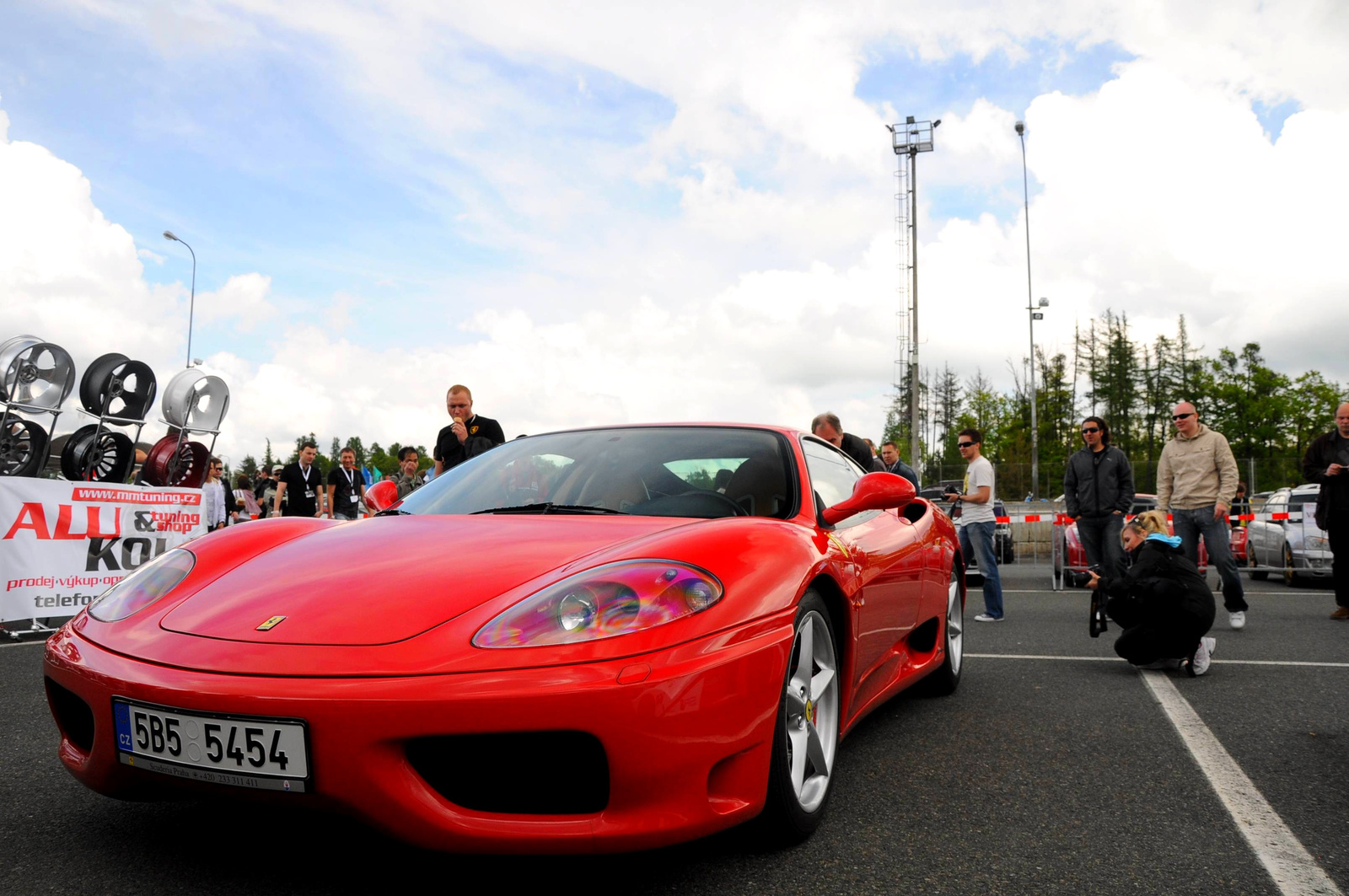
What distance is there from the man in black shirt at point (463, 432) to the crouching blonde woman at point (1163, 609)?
13.5 ft

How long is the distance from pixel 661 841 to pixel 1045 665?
4.05 meters

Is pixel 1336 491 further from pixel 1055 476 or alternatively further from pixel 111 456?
pixel 1055 476

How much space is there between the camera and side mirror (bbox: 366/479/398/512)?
12.4 feet

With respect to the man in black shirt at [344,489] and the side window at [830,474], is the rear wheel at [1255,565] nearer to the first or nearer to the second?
the side window at [830,474]

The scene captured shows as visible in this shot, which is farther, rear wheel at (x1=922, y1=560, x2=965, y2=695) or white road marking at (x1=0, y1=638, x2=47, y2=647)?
white road marking at (x1=0, y1=638, x2=47, y2=647)

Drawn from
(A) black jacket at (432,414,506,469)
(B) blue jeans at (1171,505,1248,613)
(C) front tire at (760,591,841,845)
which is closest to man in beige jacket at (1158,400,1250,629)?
(B) blue jeans at (1171,505,1248,613)

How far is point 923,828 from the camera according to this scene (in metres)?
2.75

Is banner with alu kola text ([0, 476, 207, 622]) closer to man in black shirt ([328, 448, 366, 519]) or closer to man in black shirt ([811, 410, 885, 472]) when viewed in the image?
man in black shirt ([328, 448, 366, 519])

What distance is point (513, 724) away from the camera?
195 cm

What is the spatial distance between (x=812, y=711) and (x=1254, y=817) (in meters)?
1.29

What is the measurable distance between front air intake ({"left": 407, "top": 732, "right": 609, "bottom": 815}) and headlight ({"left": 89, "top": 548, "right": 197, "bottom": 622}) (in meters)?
1.02

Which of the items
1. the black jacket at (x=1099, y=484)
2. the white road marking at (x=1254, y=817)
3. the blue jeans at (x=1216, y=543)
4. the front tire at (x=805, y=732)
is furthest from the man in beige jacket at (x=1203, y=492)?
the front tire at (x=805, y=732)

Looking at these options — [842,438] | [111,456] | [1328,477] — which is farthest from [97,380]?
[1328,477]

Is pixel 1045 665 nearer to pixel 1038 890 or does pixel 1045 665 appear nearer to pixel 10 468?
pixel 1038 890
